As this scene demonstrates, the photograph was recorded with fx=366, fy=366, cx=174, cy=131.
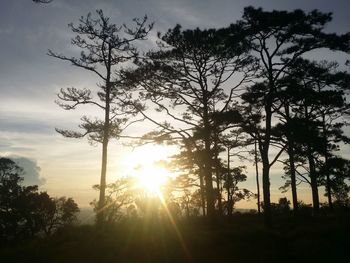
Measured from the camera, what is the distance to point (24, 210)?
42.9m

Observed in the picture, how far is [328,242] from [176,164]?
16497mm

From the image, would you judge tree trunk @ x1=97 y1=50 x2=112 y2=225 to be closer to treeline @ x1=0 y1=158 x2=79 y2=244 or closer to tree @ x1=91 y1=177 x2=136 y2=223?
tree @ x1=91 y1=177 x2=136 y2=223

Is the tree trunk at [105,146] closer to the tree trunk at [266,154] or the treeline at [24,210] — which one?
the tree trunk at [266,154]

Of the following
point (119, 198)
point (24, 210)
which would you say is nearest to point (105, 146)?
point (119, 198)

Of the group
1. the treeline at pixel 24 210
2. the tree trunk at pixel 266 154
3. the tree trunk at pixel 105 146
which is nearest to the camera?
the tree trunk at pixel 105 146

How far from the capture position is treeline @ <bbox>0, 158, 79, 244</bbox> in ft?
139

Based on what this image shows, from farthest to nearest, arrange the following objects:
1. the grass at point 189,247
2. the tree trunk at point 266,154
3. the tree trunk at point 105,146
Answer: the tree trunk at point 266,154 → the tree trunk at point 105,146 → the grass at point 189,247

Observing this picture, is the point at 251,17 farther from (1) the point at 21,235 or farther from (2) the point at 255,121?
(1) the point at 21,235

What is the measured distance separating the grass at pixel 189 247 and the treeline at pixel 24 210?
2897 centimetres

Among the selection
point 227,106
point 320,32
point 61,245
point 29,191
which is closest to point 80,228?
point 61,245

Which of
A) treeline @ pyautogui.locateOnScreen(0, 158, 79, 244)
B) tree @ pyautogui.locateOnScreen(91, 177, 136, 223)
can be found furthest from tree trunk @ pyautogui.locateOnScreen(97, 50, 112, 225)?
treeline @ pyautogui.locateOnScreen(0, 158, 79, 244)

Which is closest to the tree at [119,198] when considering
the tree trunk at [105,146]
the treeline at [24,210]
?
the tree trunk at [105,146]

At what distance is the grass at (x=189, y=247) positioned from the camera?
12016 mm

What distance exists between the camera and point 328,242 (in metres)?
13.1
